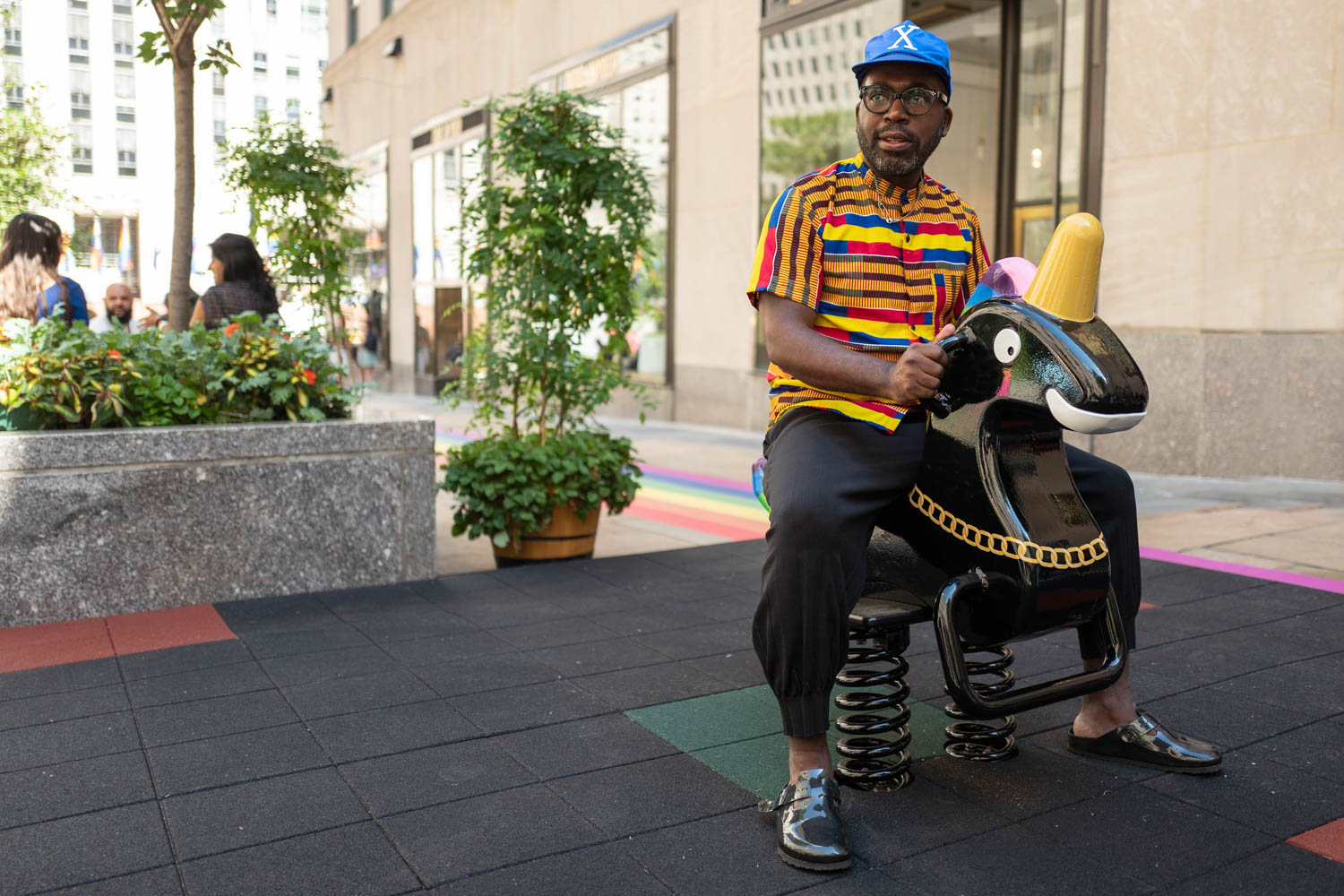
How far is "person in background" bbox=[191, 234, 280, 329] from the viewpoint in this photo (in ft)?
22.6

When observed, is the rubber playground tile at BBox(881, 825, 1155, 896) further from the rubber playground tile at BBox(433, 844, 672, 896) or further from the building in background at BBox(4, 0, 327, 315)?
the building in background at BBox(4, 0, 327, 315)

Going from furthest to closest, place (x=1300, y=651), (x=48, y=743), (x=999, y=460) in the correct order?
(x=1300, y=651) < (x=48, y=743) < (x=999, y=460)

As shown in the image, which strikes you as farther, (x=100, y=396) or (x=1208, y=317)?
(x=1208, y=317)

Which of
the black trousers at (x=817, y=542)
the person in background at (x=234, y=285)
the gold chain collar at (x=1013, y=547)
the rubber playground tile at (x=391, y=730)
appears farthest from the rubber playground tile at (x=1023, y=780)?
the person in background at (x=234, y=285)

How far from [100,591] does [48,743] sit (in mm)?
1508

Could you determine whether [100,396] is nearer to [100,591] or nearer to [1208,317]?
[100,591]

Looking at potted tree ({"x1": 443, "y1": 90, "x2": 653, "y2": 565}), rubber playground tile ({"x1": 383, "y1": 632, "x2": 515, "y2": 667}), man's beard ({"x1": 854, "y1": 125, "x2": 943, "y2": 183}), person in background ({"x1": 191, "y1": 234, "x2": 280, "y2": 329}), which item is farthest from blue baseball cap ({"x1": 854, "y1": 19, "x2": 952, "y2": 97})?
person in background ({"x1": 191, "y1": 234, "x2": 280, "y2": 329})

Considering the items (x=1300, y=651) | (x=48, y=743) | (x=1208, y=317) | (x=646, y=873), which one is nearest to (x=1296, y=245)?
(x=1208, y=317)

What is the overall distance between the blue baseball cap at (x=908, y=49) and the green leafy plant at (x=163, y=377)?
128 inches

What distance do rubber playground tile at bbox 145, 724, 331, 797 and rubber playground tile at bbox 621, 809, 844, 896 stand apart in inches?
40.4

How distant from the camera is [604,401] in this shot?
6020 millimetres

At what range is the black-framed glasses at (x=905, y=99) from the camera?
2.88 m

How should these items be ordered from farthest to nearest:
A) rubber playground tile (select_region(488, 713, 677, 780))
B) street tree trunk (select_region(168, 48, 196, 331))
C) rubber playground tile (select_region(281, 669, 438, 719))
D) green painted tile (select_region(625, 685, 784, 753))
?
street tree trunk (select_region(168, 48, 196, 331))
rubber playground tile (select_region(281, 669, 438, 719))
green painted tile (select_region(625, 685, 784, 753))
rubber playground tile (select_region(488, 713, 677, 780))

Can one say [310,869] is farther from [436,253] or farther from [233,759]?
[436,253]
